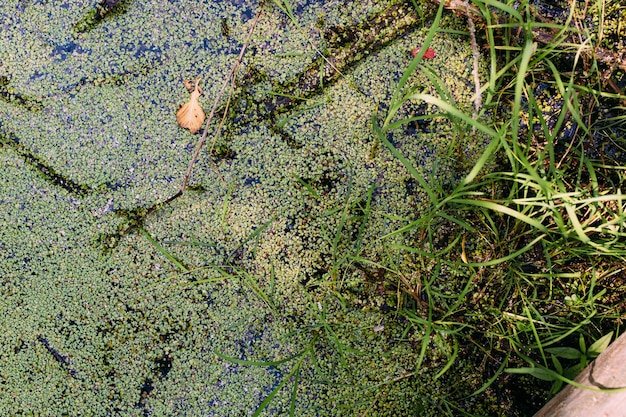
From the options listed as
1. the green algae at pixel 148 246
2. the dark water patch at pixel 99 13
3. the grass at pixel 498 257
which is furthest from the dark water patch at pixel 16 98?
the grass at pixel 498 257

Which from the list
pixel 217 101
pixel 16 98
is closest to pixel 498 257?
pixel 217 101

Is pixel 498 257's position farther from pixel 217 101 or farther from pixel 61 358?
pixel 61 358

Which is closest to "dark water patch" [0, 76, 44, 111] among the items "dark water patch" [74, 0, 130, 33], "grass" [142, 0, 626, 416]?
"dark water patch" [74, 0, 130, 33]

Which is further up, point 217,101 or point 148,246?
point 217,101

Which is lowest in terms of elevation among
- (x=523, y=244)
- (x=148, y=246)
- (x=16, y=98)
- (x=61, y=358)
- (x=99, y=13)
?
(x=61, y=358)

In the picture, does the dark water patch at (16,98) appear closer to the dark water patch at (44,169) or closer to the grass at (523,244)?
the dark water patch at (44,169)

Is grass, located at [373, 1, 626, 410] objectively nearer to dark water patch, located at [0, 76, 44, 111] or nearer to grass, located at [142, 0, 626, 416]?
grass, located at [142, 0, 626, 416]

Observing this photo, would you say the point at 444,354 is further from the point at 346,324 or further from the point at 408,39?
the point at 408,39

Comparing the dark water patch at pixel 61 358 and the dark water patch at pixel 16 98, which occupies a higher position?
the dark water patch at pixel 16 98
